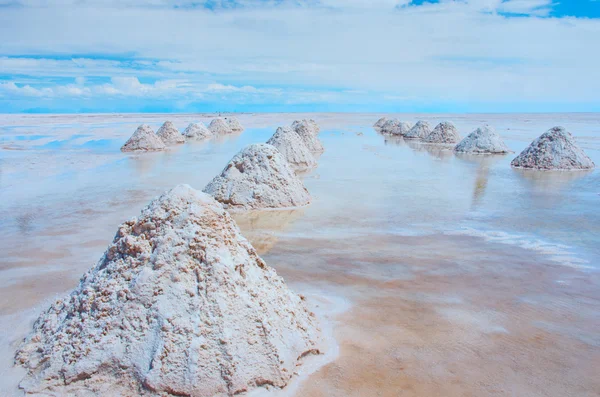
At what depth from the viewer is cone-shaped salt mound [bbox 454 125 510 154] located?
1634cm

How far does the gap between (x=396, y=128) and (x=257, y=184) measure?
69.1 feet

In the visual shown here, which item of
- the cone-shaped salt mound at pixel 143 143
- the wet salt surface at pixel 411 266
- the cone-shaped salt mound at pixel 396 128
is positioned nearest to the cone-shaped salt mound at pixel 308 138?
the cone-shaped salt mound at pixel 143 143

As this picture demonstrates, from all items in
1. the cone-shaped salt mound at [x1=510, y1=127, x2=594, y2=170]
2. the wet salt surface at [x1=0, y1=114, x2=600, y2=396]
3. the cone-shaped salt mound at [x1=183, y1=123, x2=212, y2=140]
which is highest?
the cone-shaped salt mound at [x1=510, y1=127, x2=594, y2=170]

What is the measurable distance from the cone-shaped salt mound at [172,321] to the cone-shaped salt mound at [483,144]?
14.9m

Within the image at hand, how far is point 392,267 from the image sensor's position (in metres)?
4.58

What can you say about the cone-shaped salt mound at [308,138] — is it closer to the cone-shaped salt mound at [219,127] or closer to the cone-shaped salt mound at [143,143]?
the cone-shaped salt mound at [143,143]

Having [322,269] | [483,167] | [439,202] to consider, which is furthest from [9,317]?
[483,167]

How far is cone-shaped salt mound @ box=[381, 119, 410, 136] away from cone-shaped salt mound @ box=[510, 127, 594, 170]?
12.9 metres

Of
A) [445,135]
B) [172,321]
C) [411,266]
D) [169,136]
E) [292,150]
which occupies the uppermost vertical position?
[445,135]

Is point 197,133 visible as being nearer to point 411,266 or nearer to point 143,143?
point 143,143

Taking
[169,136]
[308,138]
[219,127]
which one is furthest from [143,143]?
[219,127]

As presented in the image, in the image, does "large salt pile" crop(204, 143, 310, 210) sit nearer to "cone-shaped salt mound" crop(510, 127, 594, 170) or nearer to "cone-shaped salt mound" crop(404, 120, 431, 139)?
"cone-shaped salt mound" crop(510, 127, 594, 170)

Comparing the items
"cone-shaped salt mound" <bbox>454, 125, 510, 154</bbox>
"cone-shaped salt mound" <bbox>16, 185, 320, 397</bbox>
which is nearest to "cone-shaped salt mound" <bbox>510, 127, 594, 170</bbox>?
"cone-shaped salt mound" <bbox>454, 125, 510, 154</bbox>

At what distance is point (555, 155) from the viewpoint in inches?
487
